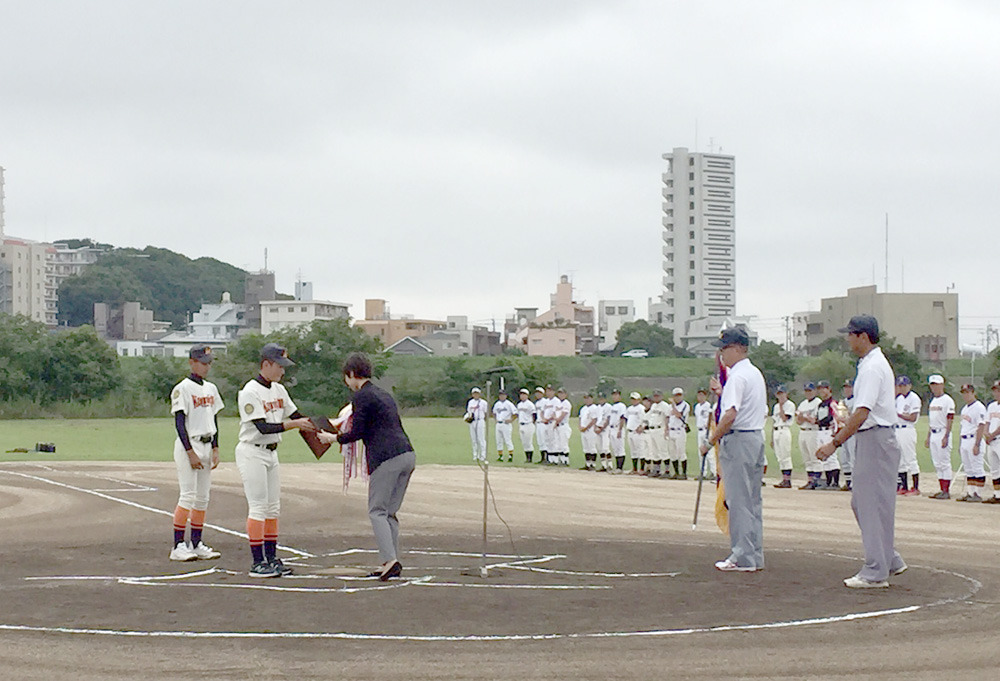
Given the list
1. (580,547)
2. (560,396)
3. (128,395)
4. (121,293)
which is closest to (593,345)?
(121,293)

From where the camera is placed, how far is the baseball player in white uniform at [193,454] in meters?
13.9

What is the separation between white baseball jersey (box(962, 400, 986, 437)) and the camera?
2402 cm

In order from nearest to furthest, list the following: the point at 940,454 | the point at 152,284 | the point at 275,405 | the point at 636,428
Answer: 1. the point at 275,405
2. the point at 940,454
3. the point at 636,428
4. the point at 152,284

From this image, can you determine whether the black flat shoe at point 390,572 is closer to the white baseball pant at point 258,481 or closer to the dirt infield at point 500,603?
the dirt infield at point 500,603

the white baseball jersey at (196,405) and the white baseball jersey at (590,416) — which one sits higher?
the white baseball jersey at (196,405)

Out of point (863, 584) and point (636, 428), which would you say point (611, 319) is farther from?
point (863, 584)

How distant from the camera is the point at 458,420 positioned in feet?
237

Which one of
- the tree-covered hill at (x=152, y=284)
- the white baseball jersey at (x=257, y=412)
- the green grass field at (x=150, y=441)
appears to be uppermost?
the tree-covered hill at (x=152, y=284)

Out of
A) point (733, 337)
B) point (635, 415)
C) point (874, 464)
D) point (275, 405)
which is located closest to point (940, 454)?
point (635, 415)

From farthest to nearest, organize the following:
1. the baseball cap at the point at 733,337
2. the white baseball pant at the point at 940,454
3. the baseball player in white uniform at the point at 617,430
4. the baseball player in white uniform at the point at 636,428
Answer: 1. the baseball player in white uniform at the point at 617,430
2. the baseball player in white uniform at the point at 636,428
3. the white baseball pant at the point at 940,454
4. the baseball cap at the point at 733,337

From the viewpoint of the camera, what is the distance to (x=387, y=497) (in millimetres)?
12484

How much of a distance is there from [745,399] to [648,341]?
130m

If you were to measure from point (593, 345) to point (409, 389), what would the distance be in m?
70.2

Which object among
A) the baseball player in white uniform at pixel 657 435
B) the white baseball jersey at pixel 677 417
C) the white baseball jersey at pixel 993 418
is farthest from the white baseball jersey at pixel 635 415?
the white baseball jersey at pixel 993 418
